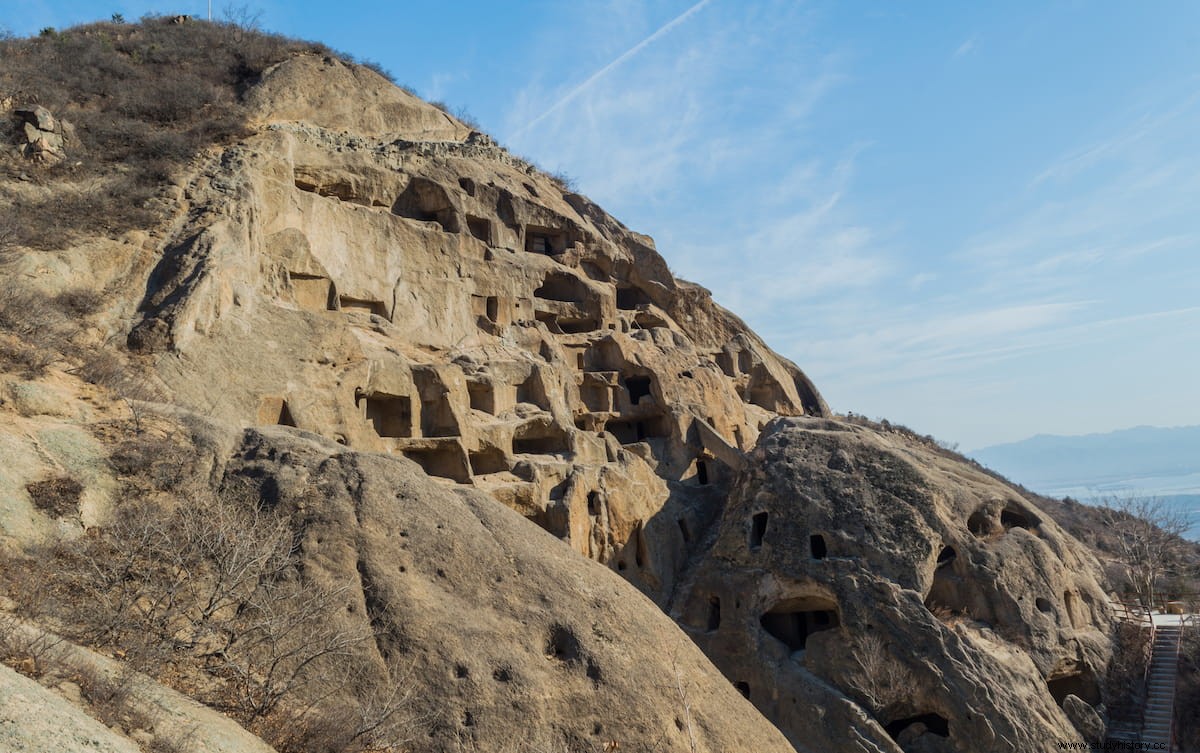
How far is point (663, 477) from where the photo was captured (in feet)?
76.5

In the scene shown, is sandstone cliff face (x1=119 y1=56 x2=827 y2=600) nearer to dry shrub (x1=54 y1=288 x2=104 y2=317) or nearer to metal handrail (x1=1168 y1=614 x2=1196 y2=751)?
dry shrub (x1=54 y1=288 x2=104 y2=317)

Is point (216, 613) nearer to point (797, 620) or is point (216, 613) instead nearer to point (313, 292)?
point (313, 292)

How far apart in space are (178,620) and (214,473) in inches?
111

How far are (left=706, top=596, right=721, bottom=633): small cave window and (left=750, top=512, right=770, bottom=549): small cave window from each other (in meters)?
1.50

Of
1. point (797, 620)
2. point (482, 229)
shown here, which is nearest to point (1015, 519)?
point (797, 620)

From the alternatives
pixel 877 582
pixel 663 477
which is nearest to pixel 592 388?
pixel 663 477

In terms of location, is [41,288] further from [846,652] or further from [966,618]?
[966,618]

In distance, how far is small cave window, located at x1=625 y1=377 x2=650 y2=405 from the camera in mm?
25575

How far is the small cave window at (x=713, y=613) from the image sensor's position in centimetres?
1906

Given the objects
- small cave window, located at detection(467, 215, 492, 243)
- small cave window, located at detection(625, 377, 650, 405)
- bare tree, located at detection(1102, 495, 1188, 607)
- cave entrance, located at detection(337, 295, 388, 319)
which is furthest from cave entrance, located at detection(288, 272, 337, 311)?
bare tree, located at detection(1102, 495, 1188, 607)

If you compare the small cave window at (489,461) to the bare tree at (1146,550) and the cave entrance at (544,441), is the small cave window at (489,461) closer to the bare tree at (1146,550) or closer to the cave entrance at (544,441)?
the cave entrance at (544,441)

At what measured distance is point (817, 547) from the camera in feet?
62.2

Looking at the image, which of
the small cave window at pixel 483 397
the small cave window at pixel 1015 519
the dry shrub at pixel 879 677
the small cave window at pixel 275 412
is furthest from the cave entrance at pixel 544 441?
the small cave window at pixel 1015 519

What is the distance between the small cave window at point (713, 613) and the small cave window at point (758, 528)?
1500 mm
